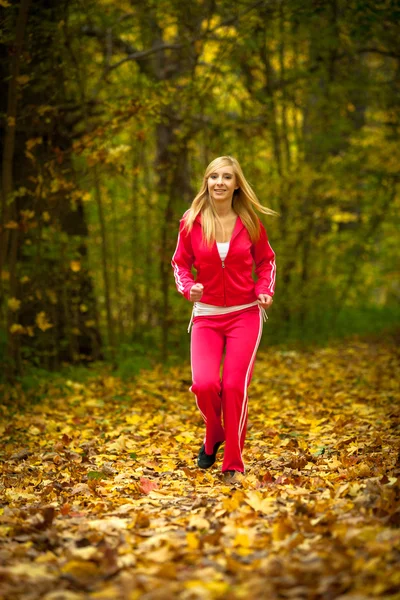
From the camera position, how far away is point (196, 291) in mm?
4672

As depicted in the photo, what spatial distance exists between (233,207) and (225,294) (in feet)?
2.26

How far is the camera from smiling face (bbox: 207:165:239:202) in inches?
197

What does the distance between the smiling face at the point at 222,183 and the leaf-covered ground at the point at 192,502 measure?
1.95 meters

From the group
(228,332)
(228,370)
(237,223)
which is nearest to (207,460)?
(228,370)

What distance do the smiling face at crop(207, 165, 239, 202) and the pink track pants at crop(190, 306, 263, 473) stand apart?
2.72ft

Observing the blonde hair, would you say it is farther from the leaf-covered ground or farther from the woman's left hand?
the leaf-covered ground

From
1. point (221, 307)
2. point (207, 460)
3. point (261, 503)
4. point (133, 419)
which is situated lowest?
point (133, 419)

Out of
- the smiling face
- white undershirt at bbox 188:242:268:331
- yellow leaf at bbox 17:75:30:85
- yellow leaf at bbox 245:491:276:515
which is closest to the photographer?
yellow leaf at bbox 245:491:276:515

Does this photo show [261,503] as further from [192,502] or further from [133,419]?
[133,419]

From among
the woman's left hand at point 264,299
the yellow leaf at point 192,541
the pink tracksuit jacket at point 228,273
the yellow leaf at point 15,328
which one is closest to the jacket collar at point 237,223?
the pink tracksuit jacket at point 228,273

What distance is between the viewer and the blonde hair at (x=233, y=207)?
16.3ft

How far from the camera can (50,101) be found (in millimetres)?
9188

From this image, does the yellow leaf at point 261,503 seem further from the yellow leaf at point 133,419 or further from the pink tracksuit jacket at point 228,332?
the yellow leaf at point 133,419

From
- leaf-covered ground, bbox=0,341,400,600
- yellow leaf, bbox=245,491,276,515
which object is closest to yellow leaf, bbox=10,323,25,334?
leaf-covered ground, bbox=0,341,400,600
